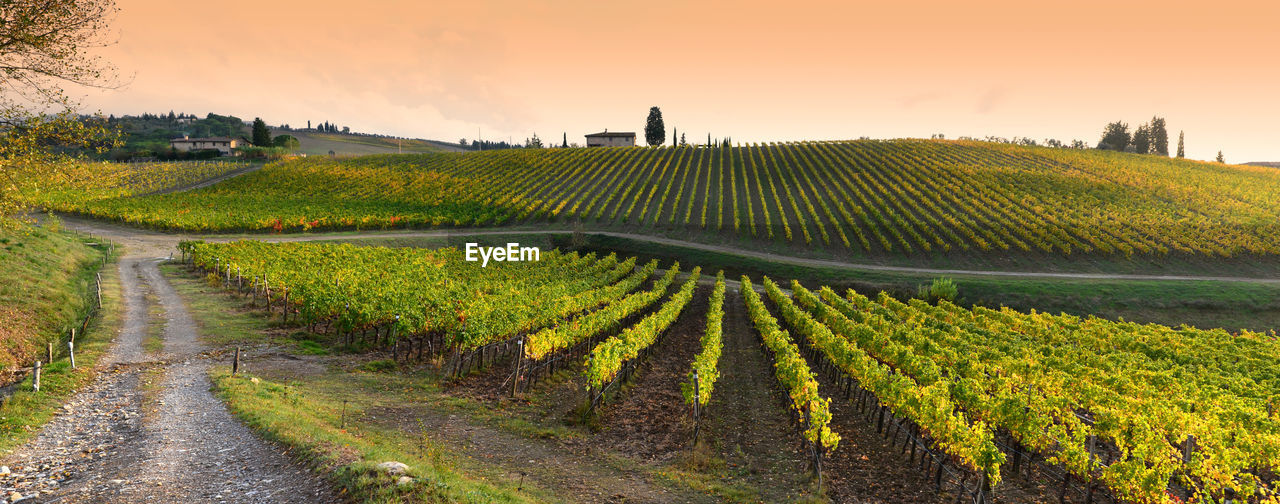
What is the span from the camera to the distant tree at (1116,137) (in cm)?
16275

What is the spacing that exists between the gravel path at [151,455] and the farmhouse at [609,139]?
149175 mm

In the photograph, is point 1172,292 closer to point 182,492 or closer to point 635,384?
point 635,384

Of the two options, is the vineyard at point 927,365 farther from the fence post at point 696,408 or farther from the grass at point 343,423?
the grass at point 343,423

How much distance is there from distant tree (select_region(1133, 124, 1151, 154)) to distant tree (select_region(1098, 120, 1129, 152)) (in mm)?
2109

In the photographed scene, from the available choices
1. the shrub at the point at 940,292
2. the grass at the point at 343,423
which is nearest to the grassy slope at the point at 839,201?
the shrub at the point at 940,292

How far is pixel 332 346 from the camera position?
25219mm

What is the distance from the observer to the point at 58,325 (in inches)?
941

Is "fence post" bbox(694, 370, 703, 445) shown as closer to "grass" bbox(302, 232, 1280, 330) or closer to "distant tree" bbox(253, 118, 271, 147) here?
"grass" bbox(302, 232, 1280, 330)

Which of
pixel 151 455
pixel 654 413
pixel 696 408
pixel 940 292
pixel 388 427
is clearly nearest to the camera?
pixel 151 455

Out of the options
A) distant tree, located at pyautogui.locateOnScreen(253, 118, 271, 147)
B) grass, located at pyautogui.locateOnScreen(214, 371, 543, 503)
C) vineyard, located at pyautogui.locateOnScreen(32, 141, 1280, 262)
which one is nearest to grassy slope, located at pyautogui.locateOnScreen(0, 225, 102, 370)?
grass, located at pyautogui.locateOnScreen(214, 371, 543, 503)

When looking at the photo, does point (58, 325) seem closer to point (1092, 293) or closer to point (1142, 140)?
point (1092, 293)

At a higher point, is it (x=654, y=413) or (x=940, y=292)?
(x=940, y=292)

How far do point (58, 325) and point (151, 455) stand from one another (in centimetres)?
1864

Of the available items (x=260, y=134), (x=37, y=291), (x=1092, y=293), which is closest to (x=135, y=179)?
(x=260, y=134)
